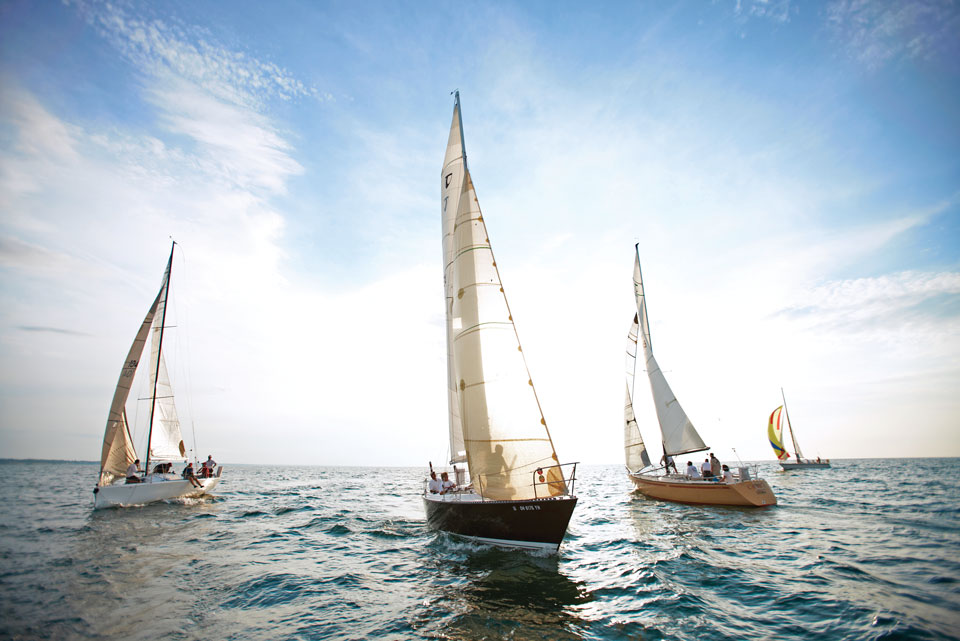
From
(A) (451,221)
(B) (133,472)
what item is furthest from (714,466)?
(B) (133,472)

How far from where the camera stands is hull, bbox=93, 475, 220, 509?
22.3m

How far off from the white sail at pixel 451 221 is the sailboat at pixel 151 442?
19391 millimetres

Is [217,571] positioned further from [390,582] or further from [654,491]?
[654,491]

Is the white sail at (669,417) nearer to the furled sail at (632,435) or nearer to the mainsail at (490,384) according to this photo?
the furled sail at (632,435)

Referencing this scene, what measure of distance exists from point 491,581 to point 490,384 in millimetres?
5034

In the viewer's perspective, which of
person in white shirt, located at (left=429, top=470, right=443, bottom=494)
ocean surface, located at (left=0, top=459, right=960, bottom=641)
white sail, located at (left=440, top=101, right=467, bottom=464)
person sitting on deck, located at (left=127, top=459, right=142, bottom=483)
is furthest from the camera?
person sitting on deck, located at (left=127, top=459, right=142, bottom=483)

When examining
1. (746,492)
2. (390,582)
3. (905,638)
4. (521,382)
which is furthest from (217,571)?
(746,492)

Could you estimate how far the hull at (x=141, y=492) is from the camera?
2230 centimetres

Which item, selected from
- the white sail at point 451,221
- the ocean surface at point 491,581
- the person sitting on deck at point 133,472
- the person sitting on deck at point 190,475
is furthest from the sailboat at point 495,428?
the person sitting on deck at point 190,475

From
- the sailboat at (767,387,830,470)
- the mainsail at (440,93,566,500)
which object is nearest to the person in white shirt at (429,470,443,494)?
the mainsail at (440,93,566,500)

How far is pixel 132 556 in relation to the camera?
12719 millimetres

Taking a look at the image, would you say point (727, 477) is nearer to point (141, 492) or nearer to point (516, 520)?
point (516, 520)

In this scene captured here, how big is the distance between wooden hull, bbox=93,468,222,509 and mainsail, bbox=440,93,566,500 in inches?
869

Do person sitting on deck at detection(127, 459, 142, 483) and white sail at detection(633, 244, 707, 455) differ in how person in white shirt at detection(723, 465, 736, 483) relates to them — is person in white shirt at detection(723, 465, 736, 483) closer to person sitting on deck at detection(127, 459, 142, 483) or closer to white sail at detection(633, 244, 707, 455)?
white sail at detection(633, 244, 707, 455)
